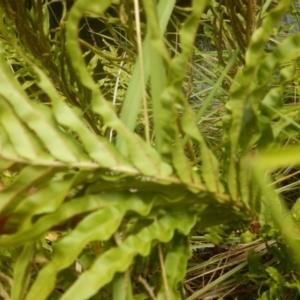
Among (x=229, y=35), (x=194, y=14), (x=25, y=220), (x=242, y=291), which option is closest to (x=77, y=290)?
(x=25, y=220)

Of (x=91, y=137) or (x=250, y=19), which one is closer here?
(x=91, y=137)

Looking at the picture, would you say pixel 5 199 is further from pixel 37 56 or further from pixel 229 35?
pixel 229 35

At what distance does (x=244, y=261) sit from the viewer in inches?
22.5

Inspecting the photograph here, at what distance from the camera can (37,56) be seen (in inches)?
24.4

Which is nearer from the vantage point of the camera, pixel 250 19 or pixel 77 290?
pixel 77 290

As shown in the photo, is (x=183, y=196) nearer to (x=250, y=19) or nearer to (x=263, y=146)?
(x=263, y=146)

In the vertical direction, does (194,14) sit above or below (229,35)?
above

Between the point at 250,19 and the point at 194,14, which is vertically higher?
the point at 194,14

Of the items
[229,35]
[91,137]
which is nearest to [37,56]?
[229,35]

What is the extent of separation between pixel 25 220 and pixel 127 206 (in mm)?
61

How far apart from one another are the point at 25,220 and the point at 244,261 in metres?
0.36

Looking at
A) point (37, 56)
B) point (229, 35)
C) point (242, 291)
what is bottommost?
point (242, 291)

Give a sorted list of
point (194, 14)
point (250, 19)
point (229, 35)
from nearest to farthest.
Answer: point (194, 14) → point (250, 19) → point (229, 35)

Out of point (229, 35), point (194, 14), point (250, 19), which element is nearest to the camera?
point (194, 14)
